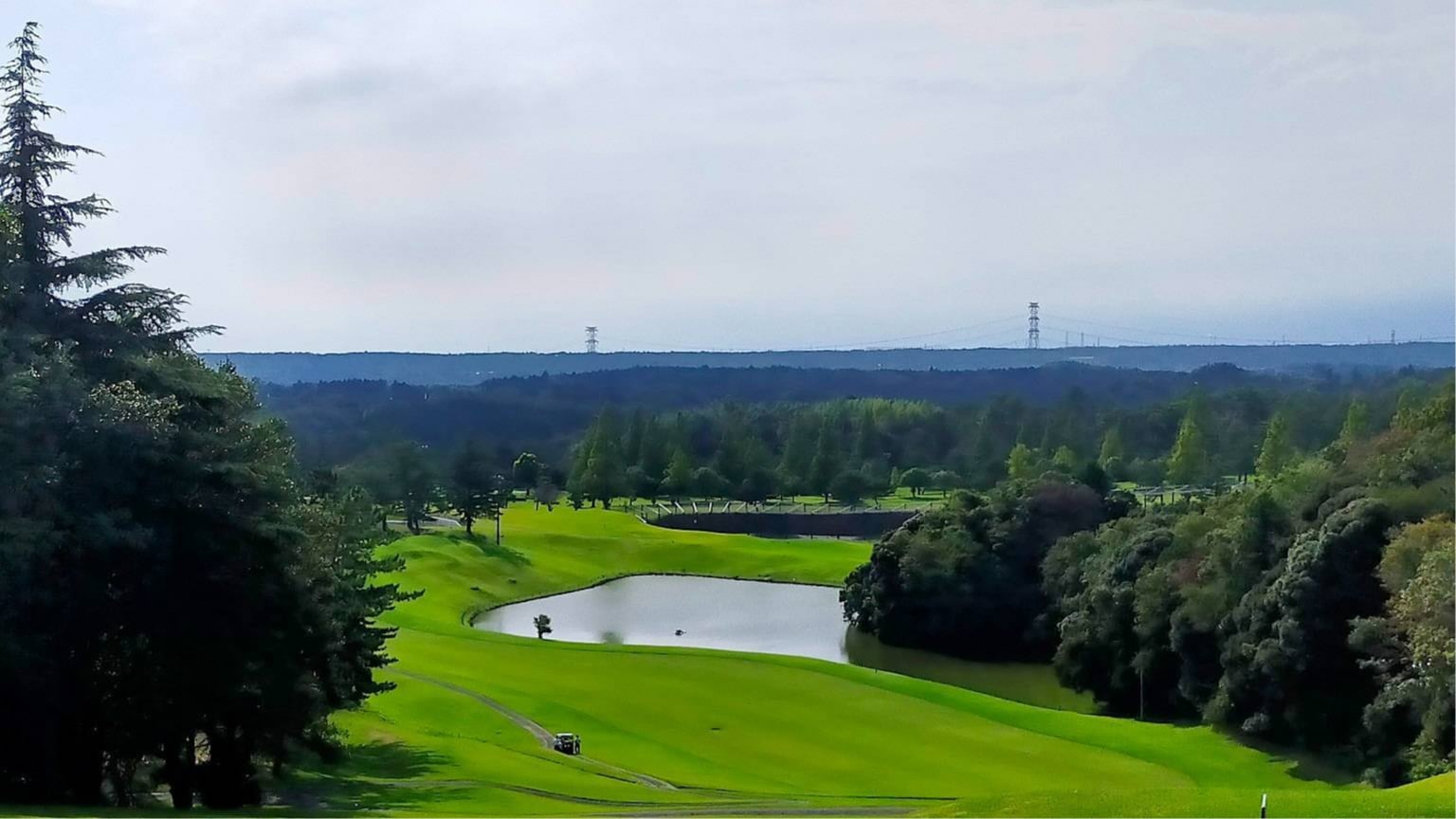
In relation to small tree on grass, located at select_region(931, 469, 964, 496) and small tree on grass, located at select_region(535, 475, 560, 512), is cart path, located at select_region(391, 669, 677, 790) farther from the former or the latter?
small tree on grass, located at select_region(931, 469, 964, 496)

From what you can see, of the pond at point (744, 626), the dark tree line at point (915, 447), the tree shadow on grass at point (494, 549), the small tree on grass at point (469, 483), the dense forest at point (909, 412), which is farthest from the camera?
the dark tree line at point (915, 447)

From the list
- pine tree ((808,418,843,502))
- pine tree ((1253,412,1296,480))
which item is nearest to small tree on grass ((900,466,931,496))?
pine tree ((808,418,843,502))

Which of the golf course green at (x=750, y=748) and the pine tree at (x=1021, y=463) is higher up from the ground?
the pine tree at (x=1021, y=463)

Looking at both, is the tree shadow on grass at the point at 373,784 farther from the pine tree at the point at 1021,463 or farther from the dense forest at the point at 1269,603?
the pine tree at the point at 1021,463

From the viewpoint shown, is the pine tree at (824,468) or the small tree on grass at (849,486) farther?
the pine tree at (824,468)

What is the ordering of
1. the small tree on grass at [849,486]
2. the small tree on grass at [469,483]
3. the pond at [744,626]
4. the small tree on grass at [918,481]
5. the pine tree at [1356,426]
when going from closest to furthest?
the pine tree at [1356,426] → the pond at [744,626] → the small tree on grass at [469,483] → the small tree on grass at [849,486] → the small tree on grass at [918,481]

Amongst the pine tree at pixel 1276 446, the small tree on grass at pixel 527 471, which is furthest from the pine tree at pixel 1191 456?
the small tree on grass at pixel 527 471

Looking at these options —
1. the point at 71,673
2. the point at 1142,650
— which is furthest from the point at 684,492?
the point at 71,673
